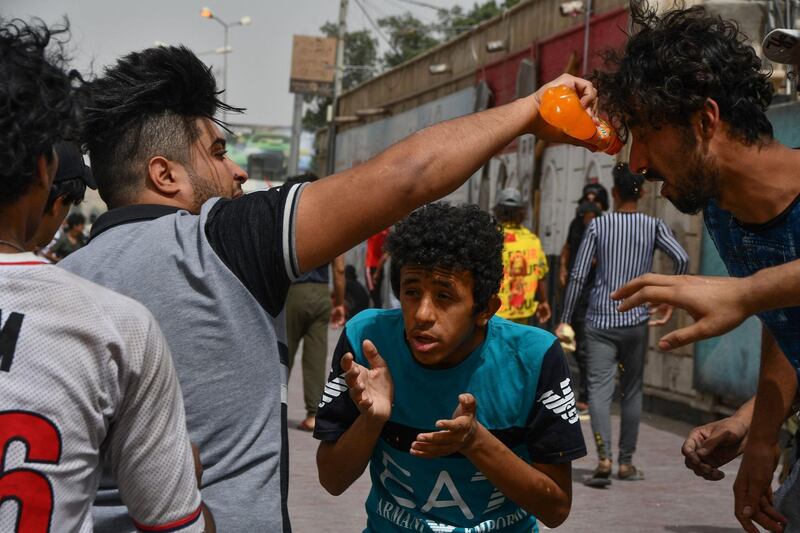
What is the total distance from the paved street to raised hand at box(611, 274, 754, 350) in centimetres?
494

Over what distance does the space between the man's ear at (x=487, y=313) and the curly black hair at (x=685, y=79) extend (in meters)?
0.69

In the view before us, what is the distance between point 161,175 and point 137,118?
15 cm

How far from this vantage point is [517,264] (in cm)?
967

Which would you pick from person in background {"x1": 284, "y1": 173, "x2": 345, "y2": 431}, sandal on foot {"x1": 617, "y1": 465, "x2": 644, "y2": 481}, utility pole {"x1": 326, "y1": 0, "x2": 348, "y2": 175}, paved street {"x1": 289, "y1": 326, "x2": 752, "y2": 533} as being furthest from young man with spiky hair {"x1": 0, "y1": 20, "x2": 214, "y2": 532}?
utility pole {"x1": 326, "y1": 0, "x2": 348, "y2": 175}

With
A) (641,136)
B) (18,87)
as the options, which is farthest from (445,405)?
(18,87)

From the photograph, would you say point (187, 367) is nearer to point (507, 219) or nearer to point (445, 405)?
point (445, 405)

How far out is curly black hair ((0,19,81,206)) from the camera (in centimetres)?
200

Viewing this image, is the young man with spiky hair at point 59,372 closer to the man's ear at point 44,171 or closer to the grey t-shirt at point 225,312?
the man's ear at point 44,171

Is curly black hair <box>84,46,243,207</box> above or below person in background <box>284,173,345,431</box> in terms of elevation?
above

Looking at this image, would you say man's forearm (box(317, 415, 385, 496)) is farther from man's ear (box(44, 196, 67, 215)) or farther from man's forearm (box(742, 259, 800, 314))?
man's forearm (box(742, 259, 800, 314))

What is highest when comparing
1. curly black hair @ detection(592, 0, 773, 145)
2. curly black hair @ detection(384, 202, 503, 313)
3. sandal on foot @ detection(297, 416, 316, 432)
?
curly black hair @ detection(592, 0, 773, 145)

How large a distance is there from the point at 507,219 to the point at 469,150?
7.31 m

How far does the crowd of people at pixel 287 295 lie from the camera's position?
2.01 meters

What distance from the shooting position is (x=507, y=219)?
9883mm
